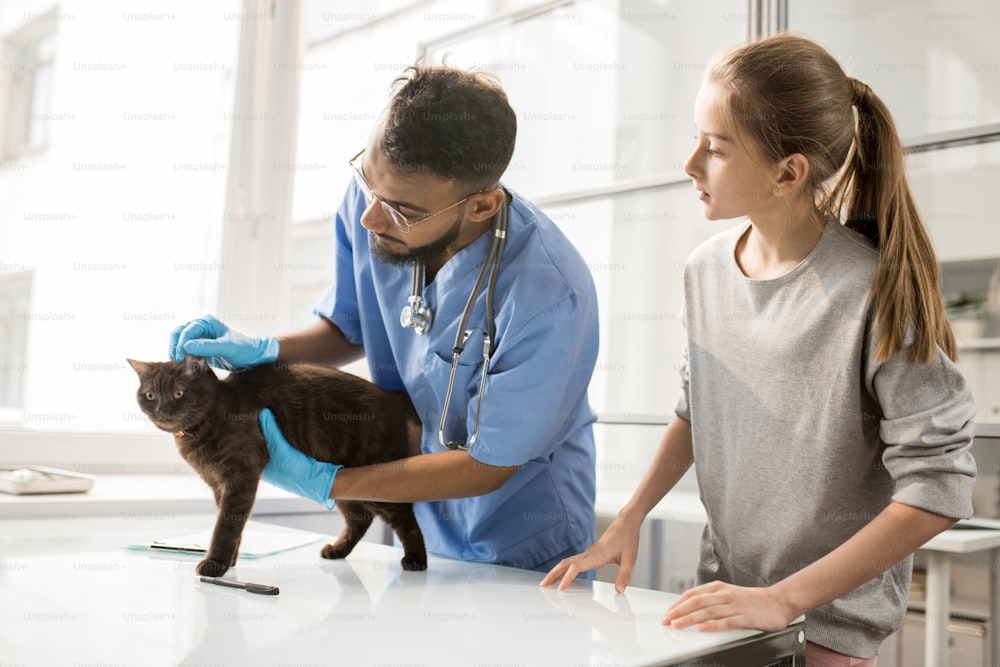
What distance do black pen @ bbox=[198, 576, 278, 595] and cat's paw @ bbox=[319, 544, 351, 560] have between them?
0.23 m

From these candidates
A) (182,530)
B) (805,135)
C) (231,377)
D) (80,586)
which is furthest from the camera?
(182,530)

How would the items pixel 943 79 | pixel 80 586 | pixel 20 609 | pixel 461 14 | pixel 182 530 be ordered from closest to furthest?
pixel 20 609 < pixel 80 586 < pixel 182 530 < pixel 943 79 < pixel 461 14

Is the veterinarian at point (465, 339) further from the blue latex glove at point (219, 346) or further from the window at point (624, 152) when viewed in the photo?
the window at point (624, 152)

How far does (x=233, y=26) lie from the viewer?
7.94 feet

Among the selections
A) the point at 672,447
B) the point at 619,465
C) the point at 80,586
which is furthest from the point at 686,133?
the point at 80,586

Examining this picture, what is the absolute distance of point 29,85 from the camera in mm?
2088

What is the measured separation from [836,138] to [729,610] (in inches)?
26.4

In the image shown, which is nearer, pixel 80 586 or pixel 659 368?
pixel 80 586

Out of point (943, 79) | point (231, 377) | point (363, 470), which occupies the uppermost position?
point (943, 79)

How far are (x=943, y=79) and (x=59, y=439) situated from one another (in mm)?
2235

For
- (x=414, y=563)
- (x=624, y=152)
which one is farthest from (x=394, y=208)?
(x=624, y=152)

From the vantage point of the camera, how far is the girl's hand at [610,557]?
1.07m

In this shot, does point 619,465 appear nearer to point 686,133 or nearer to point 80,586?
point 686,133

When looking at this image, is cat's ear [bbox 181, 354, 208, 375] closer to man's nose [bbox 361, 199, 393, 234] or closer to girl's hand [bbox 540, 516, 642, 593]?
man's nose [bbox 361, 199, 393, 234]
